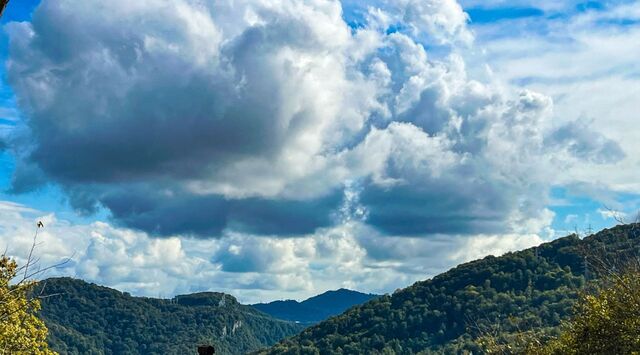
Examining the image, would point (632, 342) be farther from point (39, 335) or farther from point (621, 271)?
point (39, 335)

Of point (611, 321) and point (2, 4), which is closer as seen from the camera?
point (2, 4)

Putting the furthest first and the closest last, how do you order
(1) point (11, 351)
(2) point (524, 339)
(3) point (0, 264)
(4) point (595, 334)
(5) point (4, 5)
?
(2) point (524, 339) < (1) point (11, 351) < (4) point (595, 334) < (3) point (0, 264) < (5) point (4, 5)

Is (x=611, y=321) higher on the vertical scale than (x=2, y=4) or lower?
lower

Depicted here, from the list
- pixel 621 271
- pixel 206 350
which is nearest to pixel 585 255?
pixel 621 271

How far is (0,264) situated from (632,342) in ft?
110

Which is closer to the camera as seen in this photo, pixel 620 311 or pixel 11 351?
pixel 620 311

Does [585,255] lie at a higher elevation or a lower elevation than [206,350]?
higher

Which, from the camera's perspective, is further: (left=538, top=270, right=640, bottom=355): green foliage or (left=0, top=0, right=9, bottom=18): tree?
(left=538, top=270, right=640, bottom=355): green foliage

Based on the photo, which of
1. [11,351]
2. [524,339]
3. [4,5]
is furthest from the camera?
[524,339]

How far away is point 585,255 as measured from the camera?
3991cm

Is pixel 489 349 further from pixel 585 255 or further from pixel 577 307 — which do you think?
pixel 585 255

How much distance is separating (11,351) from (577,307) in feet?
123

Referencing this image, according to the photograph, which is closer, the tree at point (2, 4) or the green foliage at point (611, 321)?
the tree at point (2, 4)

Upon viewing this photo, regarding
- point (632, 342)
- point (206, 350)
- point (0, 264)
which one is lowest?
point (206, 350)
